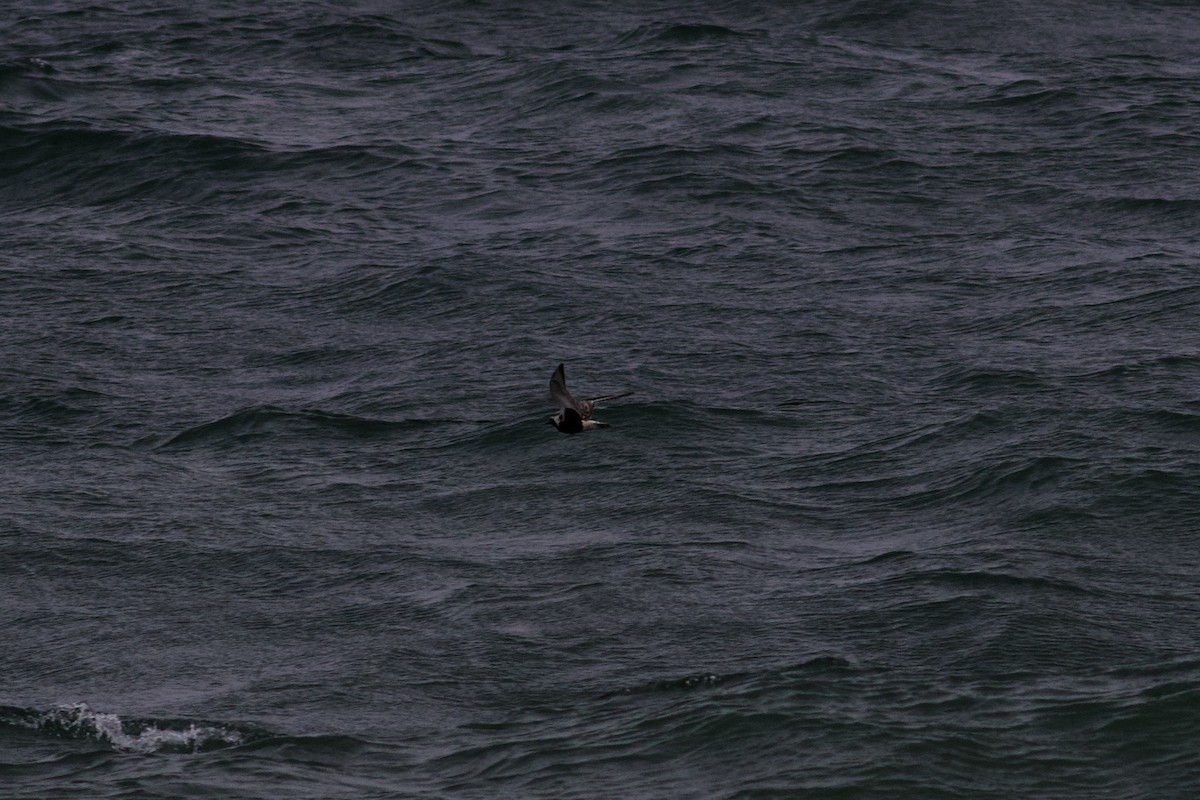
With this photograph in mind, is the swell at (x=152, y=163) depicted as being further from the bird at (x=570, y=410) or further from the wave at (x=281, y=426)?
the bird at (x=570, y=410)

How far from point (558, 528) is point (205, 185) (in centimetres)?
967

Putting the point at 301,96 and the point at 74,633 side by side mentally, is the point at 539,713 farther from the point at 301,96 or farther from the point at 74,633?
the point at 301,96

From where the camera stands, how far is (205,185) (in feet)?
78.8

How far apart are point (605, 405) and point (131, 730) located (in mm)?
6351

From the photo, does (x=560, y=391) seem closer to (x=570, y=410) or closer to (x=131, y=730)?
(x=570, y=410)

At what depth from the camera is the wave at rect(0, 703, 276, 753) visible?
13102 mm

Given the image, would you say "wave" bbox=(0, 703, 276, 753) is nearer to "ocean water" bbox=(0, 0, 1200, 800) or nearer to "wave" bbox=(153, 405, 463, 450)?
"ocean water" bbox=(0, 0, 1200, 800)

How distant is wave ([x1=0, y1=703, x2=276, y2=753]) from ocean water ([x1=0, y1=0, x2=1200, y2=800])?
3cm

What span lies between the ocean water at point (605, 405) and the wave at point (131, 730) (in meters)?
0.03

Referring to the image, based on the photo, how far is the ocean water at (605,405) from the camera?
13.3m

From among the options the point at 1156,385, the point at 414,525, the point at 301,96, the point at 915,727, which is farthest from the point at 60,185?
the point at 915,727

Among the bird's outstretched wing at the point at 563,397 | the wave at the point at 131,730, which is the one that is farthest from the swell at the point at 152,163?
the wave at the point at 131,730

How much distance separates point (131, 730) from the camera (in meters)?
13.3

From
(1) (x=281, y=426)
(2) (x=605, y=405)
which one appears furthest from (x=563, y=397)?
(1) (x=281, y=426)
